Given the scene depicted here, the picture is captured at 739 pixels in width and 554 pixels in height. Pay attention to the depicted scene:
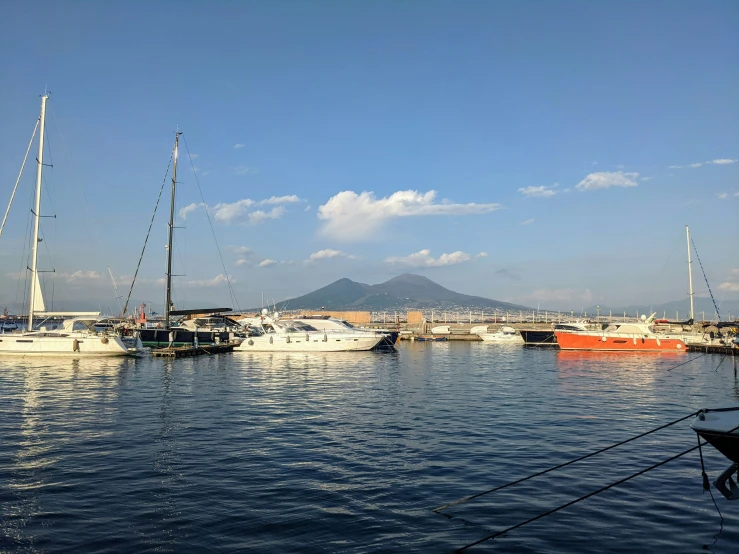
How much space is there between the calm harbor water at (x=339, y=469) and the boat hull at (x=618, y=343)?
114ft

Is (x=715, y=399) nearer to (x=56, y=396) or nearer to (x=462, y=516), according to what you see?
(x=462, y=516)

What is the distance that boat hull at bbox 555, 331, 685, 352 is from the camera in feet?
203

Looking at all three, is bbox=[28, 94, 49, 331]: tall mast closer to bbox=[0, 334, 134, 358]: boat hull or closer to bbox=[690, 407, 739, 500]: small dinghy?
bbox=[0, 334, 134, 358]: boat hull

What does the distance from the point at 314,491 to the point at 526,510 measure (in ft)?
15.3

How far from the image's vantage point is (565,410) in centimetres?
2312

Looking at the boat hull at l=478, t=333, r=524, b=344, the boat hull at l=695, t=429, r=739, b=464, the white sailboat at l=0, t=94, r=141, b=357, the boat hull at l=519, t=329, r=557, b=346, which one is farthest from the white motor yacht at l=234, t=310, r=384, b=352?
the boat hull at l=695, t=429, r=739, b=464

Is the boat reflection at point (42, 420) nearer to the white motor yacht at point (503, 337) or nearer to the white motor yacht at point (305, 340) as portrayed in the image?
the white motor yacht at point (305, 340)

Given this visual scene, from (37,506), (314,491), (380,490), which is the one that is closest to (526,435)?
(380,490)

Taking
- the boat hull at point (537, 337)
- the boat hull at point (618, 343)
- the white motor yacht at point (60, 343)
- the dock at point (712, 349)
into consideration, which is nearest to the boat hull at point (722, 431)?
the white motor yacht at point (60, 343)

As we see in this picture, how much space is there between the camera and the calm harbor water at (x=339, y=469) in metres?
9.64

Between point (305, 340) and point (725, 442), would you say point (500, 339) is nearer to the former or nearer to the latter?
point (305, 340)

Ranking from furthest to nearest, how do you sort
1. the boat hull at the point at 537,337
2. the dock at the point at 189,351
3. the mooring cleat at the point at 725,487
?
the boat hull at the point at 537,337
the dock at the point at 189,351
the mooring cleat at the point at 725,487

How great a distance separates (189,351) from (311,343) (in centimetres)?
1254

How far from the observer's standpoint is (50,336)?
44.9 metres
